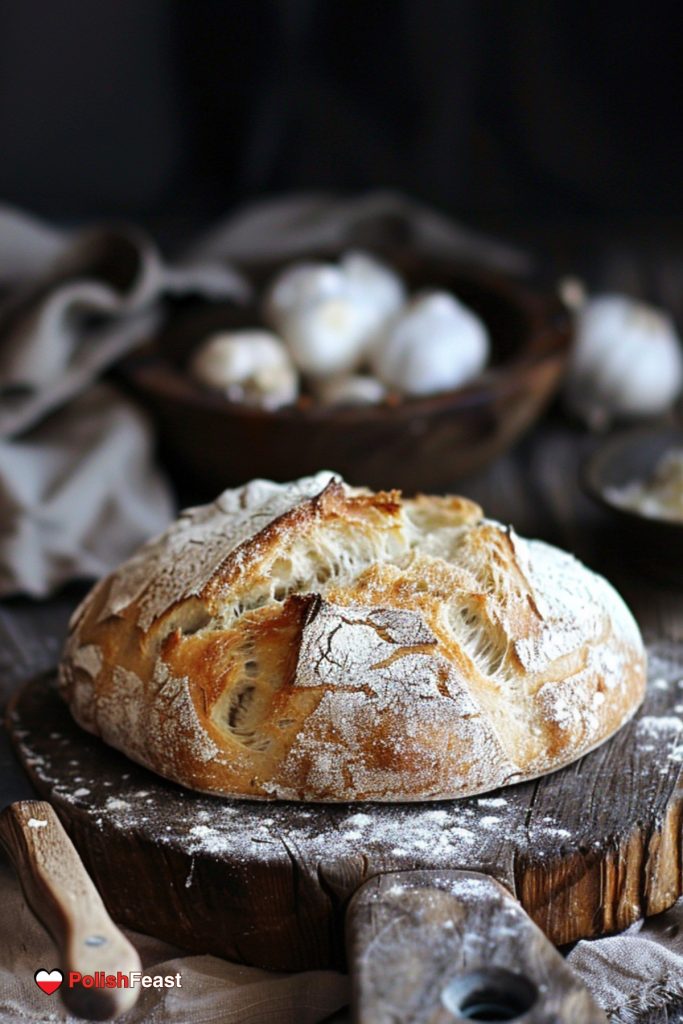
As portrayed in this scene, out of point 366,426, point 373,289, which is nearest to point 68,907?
point 366,426

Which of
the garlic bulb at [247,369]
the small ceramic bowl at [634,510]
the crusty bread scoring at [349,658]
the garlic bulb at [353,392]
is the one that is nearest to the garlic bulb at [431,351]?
the garlic bulb at [353,392]

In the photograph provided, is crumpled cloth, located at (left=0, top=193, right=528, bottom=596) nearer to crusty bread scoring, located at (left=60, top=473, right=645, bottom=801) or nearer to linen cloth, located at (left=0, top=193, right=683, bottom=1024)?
linen cloth, located at (left=0, top=193, right=683, bottom=1024)

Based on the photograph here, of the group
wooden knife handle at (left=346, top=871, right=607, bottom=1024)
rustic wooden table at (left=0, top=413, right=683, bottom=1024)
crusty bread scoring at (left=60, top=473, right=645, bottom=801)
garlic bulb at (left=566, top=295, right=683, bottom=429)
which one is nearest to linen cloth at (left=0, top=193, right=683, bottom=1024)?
rustic wooden table at (left=0, top=413, right=683, bottom=1024)

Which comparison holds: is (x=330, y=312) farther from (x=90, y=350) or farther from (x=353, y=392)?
(x=90, y=350)

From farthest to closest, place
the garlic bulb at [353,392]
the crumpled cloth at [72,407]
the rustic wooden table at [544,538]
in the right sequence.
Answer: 1. the garlic bulb at [353,392]
2. the crumpled cloth at [72,407]
3. the rustic wooden table at [544,538]

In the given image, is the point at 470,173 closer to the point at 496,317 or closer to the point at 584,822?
the point at 496,317

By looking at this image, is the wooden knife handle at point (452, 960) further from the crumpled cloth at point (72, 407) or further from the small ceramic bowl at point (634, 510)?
the crumpled cloth at point (72, 407)
